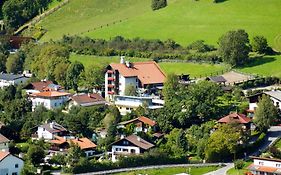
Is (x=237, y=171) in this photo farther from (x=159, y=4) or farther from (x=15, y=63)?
(x=159, y=4)

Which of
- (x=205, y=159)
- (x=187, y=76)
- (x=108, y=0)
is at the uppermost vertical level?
(x=108, y=0)

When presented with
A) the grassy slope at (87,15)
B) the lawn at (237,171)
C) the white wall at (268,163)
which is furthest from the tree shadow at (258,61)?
the grassy slope at (87,15)

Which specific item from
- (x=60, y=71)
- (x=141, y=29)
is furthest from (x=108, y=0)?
(x=60, y=71)

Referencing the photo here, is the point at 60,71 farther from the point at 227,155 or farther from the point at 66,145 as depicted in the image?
the point at 227,155

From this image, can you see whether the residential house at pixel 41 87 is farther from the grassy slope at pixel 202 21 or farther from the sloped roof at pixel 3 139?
the grassy slope at pixel 202 21

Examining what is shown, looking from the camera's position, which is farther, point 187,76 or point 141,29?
point 141,29

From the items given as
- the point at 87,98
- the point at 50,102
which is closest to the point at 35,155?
the point at 87,98

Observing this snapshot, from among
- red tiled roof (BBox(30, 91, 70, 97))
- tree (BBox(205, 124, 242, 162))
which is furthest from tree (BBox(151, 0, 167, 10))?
tree (BBox(205, 124, 242, 162))
